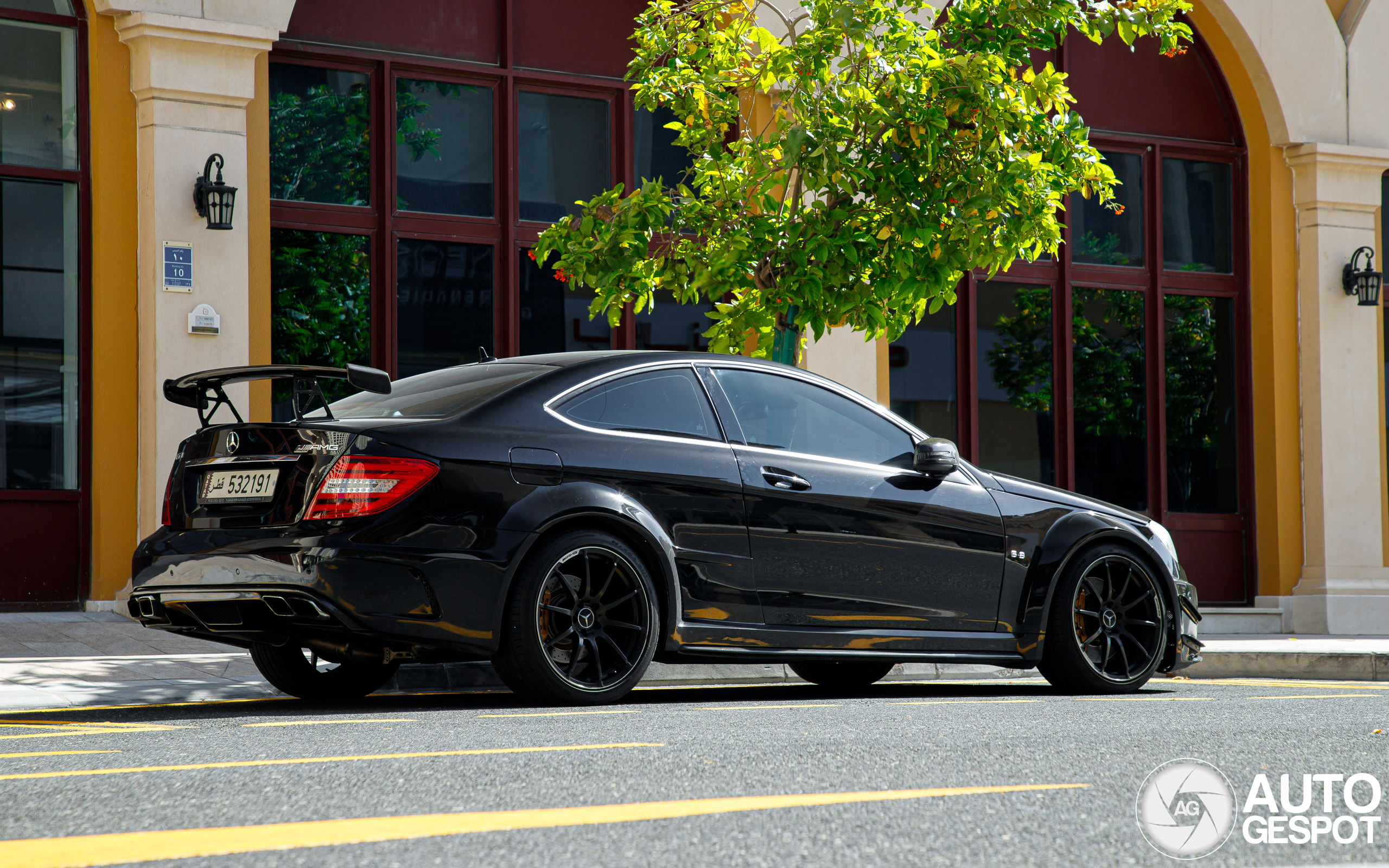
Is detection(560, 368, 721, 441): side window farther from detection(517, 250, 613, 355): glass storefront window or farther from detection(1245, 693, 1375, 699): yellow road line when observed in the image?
detection(517, 250, 613, 355): glass storefront window

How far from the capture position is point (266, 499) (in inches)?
223

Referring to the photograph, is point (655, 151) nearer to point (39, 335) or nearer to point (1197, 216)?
point (39, 335)

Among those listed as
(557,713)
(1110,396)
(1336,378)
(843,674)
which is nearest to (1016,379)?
(1110,396)

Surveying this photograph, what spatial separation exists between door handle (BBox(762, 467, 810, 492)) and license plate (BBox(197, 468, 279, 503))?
6.58ft

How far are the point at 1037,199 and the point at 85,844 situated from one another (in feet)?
22.7

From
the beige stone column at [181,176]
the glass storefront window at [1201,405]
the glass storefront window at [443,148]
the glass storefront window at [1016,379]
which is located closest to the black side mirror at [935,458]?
the beige stone column at [181,176]

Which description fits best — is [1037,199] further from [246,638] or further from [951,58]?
[246,638]

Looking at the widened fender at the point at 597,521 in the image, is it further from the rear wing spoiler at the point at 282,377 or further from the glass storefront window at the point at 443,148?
the glass storefront window at the point at 443,148

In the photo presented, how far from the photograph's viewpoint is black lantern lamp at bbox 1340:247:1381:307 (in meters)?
14.9

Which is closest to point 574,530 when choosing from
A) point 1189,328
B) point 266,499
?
point 266,499

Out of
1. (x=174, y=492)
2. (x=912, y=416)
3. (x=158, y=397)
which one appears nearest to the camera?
(x=174, y=492)

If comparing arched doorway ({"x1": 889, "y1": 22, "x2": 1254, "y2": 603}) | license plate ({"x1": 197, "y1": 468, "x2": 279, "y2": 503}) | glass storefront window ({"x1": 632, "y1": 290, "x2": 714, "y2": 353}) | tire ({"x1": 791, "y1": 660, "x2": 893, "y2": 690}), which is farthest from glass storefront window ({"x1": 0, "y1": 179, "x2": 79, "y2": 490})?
arched doorway ({"x1": 889, "y1": 22, "x2": 1254, "y2": 603})

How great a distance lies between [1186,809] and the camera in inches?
140

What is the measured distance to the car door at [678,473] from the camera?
605 cm
